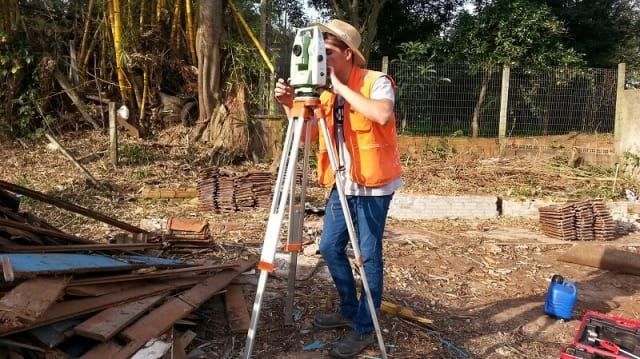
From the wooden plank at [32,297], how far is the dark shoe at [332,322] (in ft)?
5.34

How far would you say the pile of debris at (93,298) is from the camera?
216 centimetres

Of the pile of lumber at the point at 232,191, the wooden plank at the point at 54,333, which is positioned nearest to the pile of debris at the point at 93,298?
the wooden plank at the point at 54,333

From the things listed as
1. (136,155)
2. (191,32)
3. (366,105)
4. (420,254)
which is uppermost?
(191,32)

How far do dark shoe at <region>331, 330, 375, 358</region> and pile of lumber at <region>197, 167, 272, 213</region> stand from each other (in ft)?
13.4

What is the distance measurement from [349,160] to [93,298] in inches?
66.7

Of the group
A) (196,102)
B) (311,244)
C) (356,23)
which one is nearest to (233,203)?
(311,244)

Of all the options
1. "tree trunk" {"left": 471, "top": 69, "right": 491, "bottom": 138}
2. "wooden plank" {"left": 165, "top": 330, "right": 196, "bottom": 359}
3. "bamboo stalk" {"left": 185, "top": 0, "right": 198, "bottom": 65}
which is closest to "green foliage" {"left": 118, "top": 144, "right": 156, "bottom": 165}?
"bamboo stalk" {"left": 185, "top": 0, "right": 198, "bottom": 65}

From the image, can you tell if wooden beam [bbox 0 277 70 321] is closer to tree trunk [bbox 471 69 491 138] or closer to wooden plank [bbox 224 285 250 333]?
wooden plank [bbox 224 285 250 333]

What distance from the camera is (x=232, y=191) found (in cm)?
673

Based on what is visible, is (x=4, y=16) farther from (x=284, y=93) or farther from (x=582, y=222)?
(x=582, y=222)

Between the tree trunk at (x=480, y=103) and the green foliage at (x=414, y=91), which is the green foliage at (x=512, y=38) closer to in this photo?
the tree trunk at (x=480, y=103)

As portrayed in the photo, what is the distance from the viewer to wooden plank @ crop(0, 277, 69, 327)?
2027 millimetres

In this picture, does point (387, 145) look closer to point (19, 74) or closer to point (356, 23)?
point (19, 74)

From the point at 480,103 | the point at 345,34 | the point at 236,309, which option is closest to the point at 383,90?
the point at 345,34
